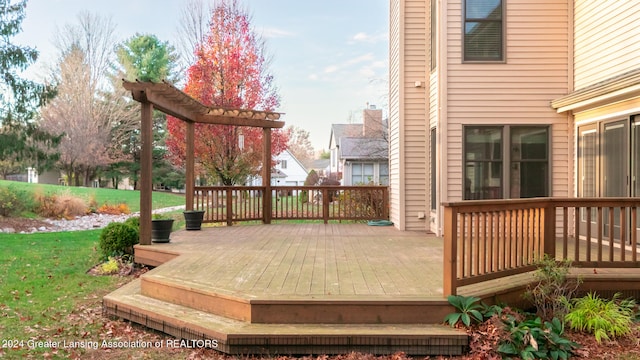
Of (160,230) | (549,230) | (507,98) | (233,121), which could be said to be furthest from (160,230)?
(507,98)

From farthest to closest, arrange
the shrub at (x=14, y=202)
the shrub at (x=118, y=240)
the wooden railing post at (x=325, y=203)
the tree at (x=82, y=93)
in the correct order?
the tree at (x=82, y=93), the shrub at (x=14, y=202), the wooden railing post at (x=325, y=203), the shrub at (x=118, y=240)

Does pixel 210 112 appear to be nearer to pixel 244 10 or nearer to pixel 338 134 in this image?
pixel 244 10

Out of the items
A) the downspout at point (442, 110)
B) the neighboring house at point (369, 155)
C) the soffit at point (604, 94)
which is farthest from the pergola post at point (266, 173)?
the neighboring house at point (369, 155)

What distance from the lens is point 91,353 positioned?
146 inches

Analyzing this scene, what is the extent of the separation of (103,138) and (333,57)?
511 inches

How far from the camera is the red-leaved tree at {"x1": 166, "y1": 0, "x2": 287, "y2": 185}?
1331 cm

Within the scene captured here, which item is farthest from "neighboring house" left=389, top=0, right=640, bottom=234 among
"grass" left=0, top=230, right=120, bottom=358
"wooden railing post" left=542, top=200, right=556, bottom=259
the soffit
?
"grass" left=0, top=230, right=120, bottom=358

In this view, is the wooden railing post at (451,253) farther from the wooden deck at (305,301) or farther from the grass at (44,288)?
the grass at (44,288)

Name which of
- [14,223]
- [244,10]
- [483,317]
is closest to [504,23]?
[483,317]

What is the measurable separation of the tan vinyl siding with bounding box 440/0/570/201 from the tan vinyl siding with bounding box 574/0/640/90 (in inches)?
10.5

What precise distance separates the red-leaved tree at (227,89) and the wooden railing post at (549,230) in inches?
386

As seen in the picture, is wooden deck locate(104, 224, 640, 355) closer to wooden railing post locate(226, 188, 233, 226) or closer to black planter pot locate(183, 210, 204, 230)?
black planter pot locate(183, 210, 204, 230)

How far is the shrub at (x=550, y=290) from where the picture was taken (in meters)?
4.07

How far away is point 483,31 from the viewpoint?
759cm
